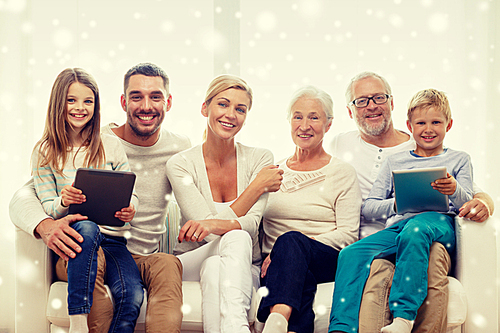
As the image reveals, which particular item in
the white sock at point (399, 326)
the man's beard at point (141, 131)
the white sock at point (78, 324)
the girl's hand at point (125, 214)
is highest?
the man's beard at point (141, 131)

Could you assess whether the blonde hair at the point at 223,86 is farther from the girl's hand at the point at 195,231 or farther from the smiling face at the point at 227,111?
the girl's hand at the point at 195,231

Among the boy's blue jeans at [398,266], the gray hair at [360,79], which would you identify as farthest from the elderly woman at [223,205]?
the gray hair at [360,79]

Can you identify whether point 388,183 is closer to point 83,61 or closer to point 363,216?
point 363,216

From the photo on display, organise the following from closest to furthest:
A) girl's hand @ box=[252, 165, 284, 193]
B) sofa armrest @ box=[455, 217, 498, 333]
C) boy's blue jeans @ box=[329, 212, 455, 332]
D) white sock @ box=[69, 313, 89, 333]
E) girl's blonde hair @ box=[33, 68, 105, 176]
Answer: white sock @ box=[69, 313, 89, 333], boy's blue jeans @ box=[329, 212, 455, 332], sofa armrest @ box=[455, 217, 498, 333], girl's blonde hair @ box=[33, 68, 105, 176], girl's hand @ box=[252, 165, 284, 193]

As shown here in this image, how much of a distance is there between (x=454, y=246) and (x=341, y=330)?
1.82 ft

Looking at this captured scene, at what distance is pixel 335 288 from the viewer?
1475 millimetres

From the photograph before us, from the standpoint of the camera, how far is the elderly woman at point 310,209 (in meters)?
1.51

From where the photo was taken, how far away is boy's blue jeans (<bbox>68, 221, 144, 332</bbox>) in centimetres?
129

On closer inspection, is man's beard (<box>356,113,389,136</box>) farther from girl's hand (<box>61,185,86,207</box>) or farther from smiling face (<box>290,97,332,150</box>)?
girl's hand (<box>61,185,86,207</box>)

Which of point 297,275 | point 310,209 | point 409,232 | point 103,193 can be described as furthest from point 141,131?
point 409,232

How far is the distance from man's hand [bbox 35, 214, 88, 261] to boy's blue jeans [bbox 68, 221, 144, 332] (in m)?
0.02

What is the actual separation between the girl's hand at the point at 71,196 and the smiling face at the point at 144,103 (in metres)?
0.51

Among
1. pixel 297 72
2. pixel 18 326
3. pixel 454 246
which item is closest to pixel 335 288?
pixel 454 246

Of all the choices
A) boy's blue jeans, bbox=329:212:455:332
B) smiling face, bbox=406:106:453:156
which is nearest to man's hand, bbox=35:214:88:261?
boy's blue jeans, bbox=329:212:455:332
